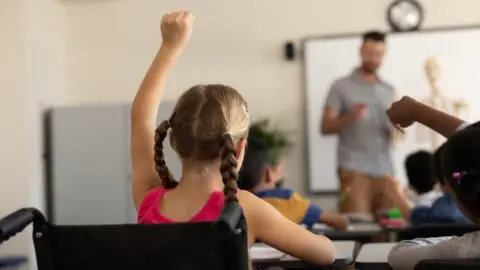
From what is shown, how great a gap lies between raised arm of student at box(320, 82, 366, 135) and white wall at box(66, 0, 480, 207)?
0.96 metres

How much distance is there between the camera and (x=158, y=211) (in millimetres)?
1563

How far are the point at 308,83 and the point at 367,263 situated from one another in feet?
14.7

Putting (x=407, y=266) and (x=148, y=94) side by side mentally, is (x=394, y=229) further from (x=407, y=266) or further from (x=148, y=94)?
→ (x=148, y=94)

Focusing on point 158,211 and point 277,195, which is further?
point 277,195

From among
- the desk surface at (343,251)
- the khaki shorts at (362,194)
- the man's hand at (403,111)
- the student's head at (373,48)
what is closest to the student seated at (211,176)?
the desk surface at (343,251)

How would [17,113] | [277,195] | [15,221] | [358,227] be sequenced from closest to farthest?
Result: [15,221]
[277,195]
[358,227]
[17,113]

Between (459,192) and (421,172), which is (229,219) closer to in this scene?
(459,192)

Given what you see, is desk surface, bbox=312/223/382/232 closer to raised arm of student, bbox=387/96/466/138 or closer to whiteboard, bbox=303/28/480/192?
raised arm of student, bbox=387/96/466/138

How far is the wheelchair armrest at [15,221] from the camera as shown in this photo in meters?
1.19

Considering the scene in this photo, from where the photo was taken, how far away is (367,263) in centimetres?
197

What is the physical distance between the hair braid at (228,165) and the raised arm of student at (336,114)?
3.92 meters

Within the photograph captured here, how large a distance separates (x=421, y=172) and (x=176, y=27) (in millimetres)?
2299

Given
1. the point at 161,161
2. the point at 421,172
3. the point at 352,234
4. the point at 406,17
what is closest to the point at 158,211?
the point at 161,161

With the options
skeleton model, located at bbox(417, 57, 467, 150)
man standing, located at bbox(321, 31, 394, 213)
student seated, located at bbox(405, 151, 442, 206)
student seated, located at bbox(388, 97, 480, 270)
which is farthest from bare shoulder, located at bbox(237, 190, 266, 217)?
skeleton model, located at bbox(417, 57, 467, 150)
